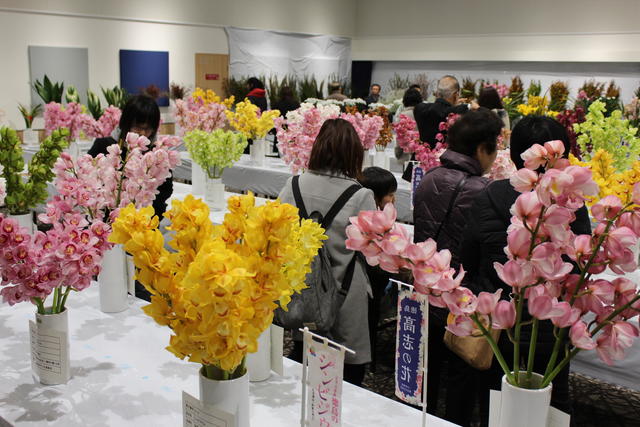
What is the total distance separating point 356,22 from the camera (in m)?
13.5

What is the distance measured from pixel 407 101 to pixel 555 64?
273 inches

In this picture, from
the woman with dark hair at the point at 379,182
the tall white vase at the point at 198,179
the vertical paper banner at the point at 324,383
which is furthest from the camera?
the tall white vase at the point at 198,179

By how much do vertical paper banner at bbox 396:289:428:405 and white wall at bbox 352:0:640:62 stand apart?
10.3 metres

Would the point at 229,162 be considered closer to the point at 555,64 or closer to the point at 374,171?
the point at 374,171

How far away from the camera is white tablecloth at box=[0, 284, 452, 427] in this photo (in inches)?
59.3

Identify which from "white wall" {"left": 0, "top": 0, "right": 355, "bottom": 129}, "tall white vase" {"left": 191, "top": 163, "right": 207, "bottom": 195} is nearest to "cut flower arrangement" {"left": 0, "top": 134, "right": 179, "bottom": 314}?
"tall white vase" {"left": 191, "top": 163, "right": 207, "bottom": 195}

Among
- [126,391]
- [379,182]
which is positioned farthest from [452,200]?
[126,391]

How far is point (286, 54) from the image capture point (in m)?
12.2

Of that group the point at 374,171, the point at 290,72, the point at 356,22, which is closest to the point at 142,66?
the point at 290,72

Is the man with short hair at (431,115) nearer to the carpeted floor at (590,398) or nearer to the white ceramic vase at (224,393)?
the carpeted floor at (590,398)

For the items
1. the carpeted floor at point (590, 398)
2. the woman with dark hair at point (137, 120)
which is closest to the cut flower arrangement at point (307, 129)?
the woman with dark hair at point (137, 120)

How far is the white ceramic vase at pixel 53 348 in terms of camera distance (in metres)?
1.57

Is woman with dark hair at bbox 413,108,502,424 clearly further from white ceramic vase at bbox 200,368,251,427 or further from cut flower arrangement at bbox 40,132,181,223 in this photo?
white ceramic vase at bbox 200,368,251,427

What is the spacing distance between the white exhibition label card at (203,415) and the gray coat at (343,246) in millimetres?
1037
